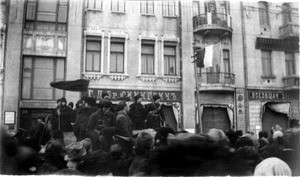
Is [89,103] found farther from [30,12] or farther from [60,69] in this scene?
[30,12]

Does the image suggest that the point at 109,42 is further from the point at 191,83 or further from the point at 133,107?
the point at 133,107

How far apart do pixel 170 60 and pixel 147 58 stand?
863mm

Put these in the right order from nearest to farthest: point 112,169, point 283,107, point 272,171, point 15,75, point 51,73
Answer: point 272,171
point 112,169
point 15,75
point 51,73
point 283,107

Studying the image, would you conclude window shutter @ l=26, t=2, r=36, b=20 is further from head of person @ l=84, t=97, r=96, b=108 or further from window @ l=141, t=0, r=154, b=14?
head of person @ l=84, t=97, r=96, b=108

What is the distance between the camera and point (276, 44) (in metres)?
12.5

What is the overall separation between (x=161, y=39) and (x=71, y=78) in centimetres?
375

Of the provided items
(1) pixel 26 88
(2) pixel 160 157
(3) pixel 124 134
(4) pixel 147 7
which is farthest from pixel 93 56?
(2) pixel 160 157

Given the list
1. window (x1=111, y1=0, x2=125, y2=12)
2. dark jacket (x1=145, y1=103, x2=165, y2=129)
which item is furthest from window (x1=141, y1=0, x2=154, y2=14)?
dark jacket (x1=145, y1=103, x2=165, y2=129)

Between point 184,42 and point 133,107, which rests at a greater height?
point 184,42

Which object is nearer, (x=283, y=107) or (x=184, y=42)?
(x=283, y=107)

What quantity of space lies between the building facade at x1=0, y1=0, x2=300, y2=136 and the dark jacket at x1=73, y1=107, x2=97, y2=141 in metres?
4.02

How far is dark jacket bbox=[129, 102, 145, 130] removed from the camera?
669cm

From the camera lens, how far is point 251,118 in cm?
1155

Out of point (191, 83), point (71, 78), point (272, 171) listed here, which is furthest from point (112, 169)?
point (191, 83)
